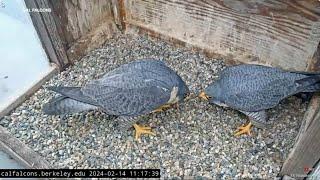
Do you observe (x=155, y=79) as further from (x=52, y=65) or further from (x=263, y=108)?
(x=52, y=65)

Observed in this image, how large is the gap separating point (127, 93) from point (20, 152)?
0.70 m

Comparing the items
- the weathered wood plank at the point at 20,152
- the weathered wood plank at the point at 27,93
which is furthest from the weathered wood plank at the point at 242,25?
the weathered wood plank at the point at 20,152

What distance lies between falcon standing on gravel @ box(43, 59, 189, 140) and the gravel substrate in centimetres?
17

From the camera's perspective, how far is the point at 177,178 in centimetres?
202

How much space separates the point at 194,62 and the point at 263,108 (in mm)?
675

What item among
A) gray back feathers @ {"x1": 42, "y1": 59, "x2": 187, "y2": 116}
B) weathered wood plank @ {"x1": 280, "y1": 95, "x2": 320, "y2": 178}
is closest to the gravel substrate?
weathered wood plank @ {"x1": 280, "y1": 95, "x2": 320, "y2": 178}

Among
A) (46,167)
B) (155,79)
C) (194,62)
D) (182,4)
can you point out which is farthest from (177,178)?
(182,4)

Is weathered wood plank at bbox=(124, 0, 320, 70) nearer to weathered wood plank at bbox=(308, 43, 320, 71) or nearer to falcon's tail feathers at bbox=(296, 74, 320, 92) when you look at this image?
weathered wood plank at bbox=(308, 43, 320, 71)

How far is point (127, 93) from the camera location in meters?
1.99

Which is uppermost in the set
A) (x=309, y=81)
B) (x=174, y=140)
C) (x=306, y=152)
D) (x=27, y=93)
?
(x=309, y=81)

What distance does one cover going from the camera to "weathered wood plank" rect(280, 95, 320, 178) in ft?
5.35

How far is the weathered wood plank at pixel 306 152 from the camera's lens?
163 centimetres

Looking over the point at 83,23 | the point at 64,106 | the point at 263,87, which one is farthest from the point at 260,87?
the point at 83,23

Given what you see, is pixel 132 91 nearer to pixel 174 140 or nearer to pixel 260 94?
pixel 174 140
